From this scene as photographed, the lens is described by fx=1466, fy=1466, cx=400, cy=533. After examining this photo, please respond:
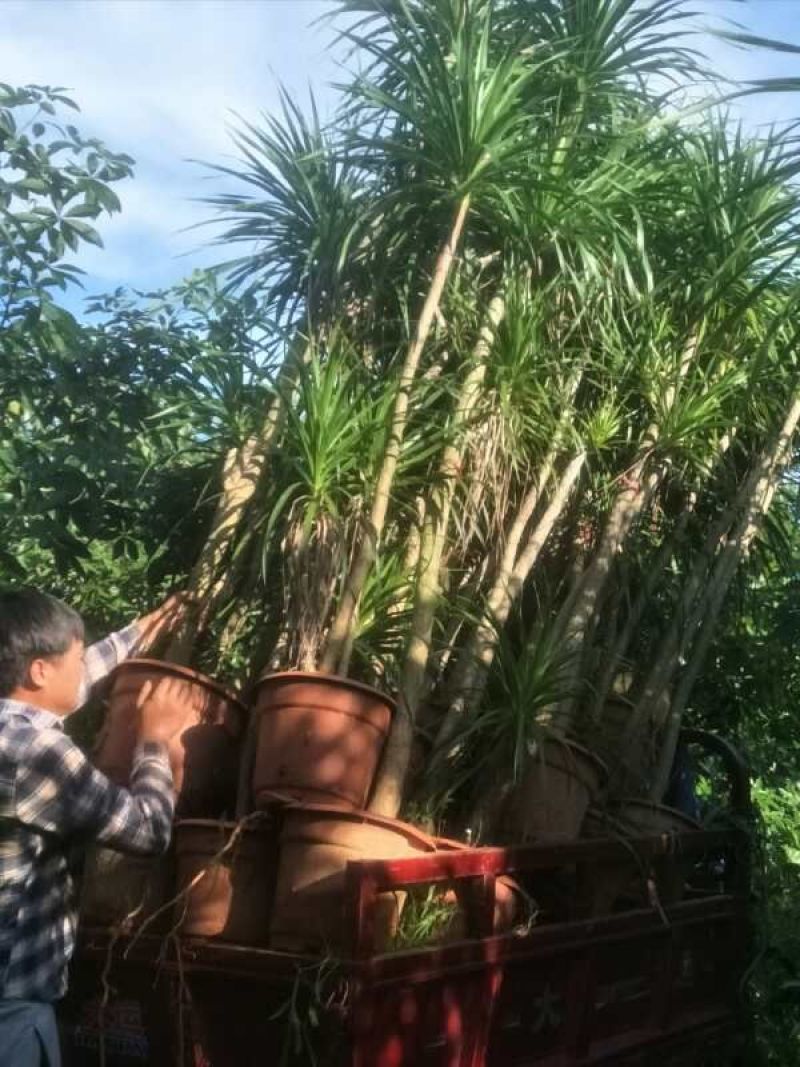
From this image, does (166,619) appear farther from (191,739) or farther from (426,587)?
(426,587)

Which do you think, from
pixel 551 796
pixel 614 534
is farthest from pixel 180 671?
pixel 614 534

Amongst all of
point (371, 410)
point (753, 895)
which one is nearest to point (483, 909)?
point (371, 410)

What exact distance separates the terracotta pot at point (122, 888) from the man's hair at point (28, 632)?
2.44ft

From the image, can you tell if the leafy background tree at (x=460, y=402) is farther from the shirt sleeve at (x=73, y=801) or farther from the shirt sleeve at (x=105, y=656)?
the shirt sleeve at (x=73, y=801)

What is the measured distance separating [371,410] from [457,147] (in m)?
0.96

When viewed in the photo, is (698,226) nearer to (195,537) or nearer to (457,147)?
(457,147)

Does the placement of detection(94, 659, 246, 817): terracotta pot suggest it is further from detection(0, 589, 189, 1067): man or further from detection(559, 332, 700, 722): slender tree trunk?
detection(559, 332, 700, 722): slender tree trunk

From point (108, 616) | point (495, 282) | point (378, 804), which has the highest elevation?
point (495, 282)

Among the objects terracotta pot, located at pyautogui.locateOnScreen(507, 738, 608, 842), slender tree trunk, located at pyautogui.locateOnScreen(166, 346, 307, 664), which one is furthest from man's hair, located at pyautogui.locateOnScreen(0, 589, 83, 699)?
terracotta pot, located at pyautogui.locateOnScreen(507, 738, 608, 842)

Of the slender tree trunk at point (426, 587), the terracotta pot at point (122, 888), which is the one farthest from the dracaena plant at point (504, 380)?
the terracotta pot at point (122, 888)

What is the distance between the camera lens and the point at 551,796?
4246 millimetres

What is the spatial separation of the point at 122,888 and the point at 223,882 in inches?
10.2

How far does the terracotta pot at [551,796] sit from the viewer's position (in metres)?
4.23

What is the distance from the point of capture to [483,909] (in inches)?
141
